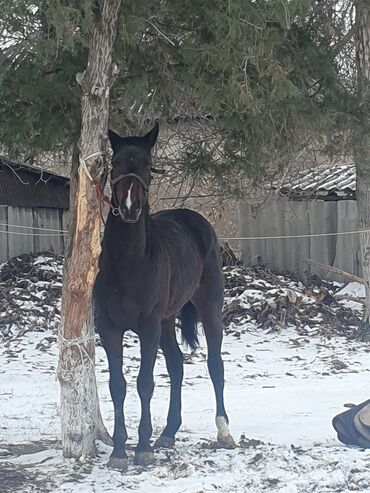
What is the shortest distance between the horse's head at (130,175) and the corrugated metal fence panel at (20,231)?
29.9ft

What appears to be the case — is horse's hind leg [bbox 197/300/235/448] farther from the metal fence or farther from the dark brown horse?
the metal fence

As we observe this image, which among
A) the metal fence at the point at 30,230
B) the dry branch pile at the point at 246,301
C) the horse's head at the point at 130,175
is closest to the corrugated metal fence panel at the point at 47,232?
the metal fence at the point at 30,230

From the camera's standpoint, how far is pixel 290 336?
37.2 feet

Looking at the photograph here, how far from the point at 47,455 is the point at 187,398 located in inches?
92.8

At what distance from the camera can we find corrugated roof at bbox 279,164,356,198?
1440 centimetres

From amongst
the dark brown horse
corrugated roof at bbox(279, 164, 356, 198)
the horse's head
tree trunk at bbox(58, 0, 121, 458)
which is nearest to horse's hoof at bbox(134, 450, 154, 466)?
the dark brown horse

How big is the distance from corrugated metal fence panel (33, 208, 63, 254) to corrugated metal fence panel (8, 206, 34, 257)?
148 millimetres

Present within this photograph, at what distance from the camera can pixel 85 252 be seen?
5.58 metres

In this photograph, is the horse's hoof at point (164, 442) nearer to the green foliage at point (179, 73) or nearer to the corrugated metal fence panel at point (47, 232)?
the green foliage at point (179, 73)

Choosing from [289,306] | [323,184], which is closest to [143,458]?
[289,306]

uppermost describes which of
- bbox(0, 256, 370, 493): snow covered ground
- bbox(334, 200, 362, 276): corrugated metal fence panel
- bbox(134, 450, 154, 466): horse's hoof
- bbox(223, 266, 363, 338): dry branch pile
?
bbox(334, 200, 362, 276): corrugated metal fence panel

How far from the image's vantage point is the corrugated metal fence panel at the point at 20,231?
14.4 m

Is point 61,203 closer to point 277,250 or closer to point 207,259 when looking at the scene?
point 277,250

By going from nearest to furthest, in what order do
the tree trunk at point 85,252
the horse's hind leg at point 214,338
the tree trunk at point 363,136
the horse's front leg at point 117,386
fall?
the horse's front leg at point 117,386
the tree trunk at point 85,252
the horse's hind leg at point 214,338
the tree trunk at point 363,136
